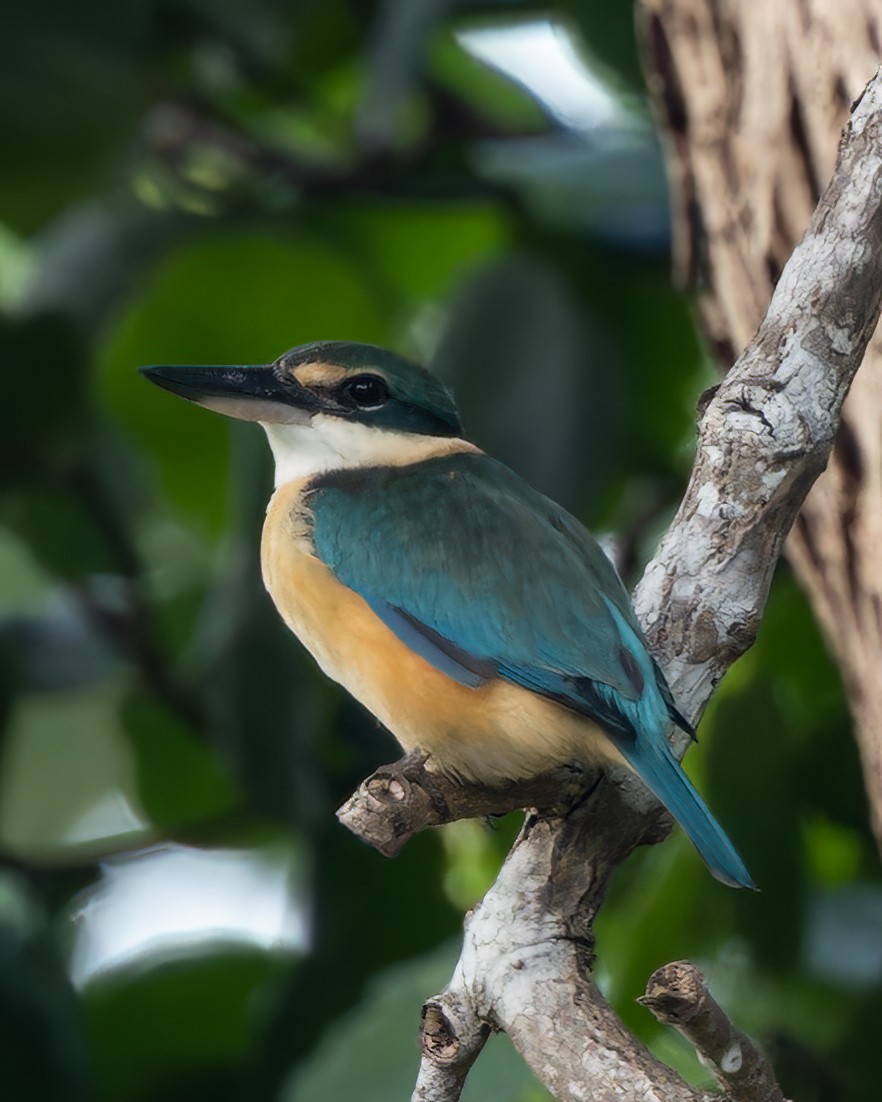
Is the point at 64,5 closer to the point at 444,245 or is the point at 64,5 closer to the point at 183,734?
the point at 444,245

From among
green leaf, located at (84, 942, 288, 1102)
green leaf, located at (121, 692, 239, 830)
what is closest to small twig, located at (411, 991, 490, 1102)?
green leaf, located at (84, 942, 288, 1102)

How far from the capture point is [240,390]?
185 cm

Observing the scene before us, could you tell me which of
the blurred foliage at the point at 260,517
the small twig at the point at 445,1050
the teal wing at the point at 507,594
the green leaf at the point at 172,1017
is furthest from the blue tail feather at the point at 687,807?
the green leaf at the point at 172,1017

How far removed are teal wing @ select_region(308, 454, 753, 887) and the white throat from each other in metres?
0.13

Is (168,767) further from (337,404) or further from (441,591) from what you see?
(441,591)

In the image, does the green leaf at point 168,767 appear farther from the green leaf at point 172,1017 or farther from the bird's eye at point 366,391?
the bird's eye at point 366,391

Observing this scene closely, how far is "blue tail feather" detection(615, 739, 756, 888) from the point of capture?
1361mm

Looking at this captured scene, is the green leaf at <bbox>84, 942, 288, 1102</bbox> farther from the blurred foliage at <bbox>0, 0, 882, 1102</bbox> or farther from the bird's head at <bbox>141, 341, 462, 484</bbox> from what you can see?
the bird's head at <bbox>141, 341, 462, 484</bbox>

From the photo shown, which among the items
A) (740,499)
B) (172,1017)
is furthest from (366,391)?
(172,1017)

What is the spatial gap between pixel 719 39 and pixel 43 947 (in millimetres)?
1631

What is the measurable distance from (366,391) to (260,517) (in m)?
0.36

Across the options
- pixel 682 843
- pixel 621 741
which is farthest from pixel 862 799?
pixel 621 741

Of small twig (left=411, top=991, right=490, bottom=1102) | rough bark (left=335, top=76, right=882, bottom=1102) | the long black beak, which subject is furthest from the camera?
the long black beak

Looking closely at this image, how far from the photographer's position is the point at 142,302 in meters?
2.61
